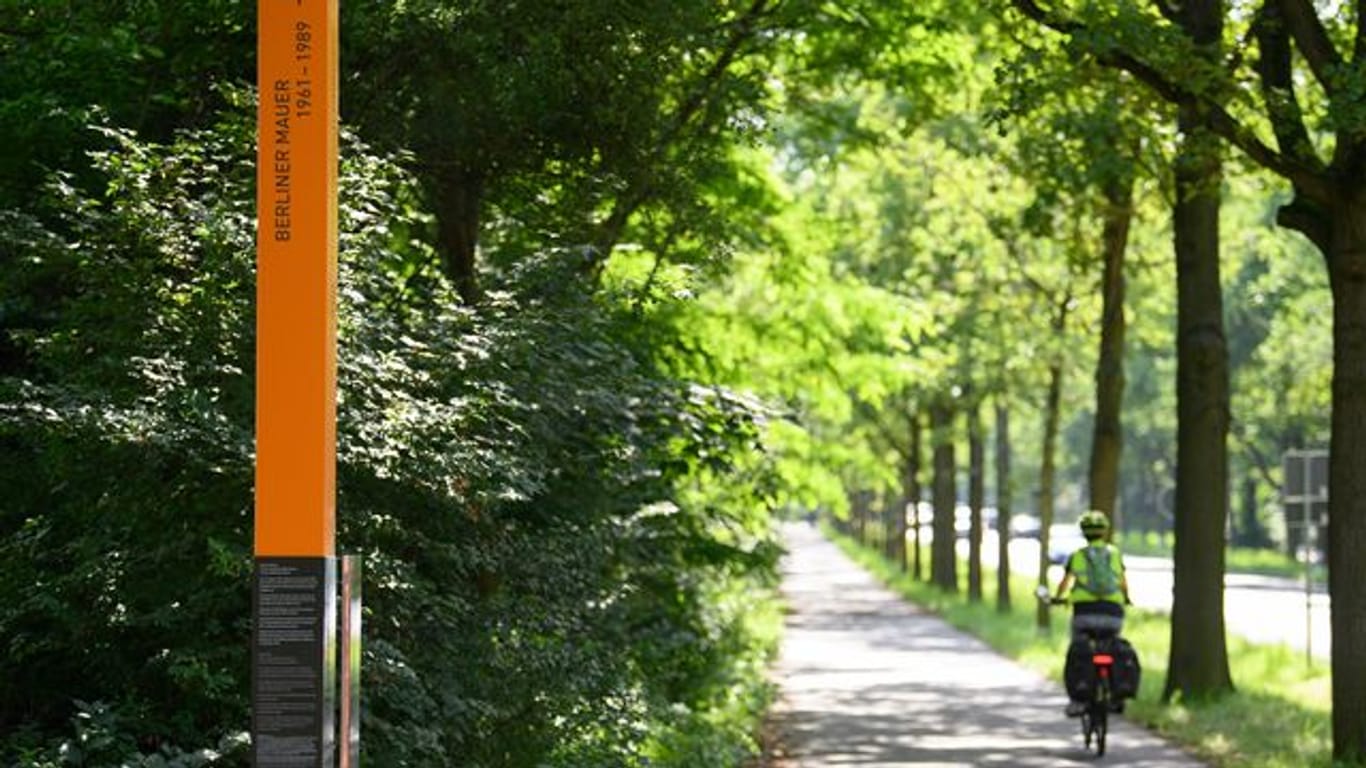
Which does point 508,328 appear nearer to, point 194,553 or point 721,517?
point 194,553

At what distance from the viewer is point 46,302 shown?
10.5 m

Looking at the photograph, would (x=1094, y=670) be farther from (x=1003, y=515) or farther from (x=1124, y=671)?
(x=1003, y=515)

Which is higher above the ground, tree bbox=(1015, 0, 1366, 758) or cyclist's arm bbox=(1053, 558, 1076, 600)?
tree bbox=(1015, 0, 1366, 758)

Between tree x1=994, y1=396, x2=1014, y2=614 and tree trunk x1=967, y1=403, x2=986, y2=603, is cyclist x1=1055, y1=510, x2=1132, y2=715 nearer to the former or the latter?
tree x1=994, y1=396, x2=1014, y2=614

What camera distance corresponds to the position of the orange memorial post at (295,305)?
21.3 feet

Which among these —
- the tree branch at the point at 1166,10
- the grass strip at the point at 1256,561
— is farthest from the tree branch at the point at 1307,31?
the grass strip at the point at 1256,561

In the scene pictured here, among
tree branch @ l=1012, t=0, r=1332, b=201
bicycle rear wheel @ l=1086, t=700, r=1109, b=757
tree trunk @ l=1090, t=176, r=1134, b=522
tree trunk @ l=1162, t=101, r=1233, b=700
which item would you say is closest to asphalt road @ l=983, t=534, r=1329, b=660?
tree trunk @ l=1090, t=176, r=1134, b=522

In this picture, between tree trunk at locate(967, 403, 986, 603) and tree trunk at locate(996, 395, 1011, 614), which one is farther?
tree trunk at locate(967, 403, 986, 603)

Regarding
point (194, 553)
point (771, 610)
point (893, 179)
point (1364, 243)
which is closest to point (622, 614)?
point (194, 553)

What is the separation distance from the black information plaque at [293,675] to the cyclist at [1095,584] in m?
11.9

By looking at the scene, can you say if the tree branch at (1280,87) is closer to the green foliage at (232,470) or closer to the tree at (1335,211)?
the tree at (1335,211)

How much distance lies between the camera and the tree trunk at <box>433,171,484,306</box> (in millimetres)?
13109

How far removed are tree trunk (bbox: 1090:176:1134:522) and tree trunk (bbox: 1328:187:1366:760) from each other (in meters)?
12.4

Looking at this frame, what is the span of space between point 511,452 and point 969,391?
33.0 metres
